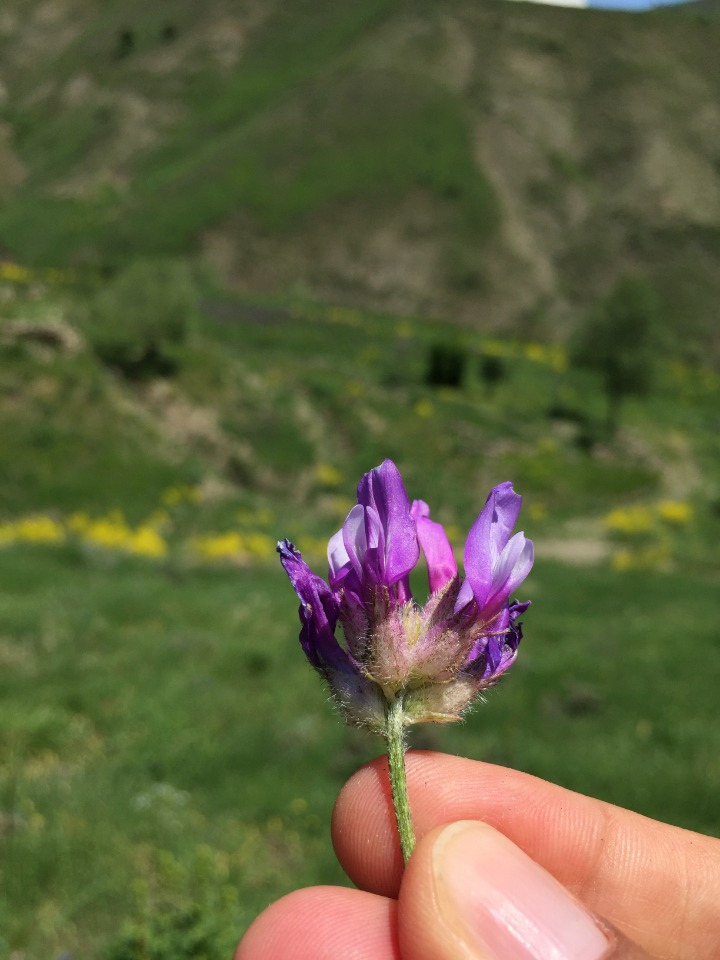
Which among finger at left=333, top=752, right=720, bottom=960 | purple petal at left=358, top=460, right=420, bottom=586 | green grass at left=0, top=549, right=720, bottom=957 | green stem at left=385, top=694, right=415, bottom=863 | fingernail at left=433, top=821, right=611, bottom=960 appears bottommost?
green grass at left=0, top=549, right=720, bottom=957

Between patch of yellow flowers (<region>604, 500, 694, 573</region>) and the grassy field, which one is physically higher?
the grassy field

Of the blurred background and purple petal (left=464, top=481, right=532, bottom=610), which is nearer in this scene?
purple petal (left=464, top=481, right=532, bottom=610)

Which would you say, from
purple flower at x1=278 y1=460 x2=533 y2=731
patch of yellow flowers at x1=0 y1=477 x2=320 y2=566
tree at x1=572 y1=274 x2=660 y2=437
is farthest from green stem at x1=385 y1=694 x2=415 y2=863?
tree at x1=572 y1=274 x2=660 y2=437

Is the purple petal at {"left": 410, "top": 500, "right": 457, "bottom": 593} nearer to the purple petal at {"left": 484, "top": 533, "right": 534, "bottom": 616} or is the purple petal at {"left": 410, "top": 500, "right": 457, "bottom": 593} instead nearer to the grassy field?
the purple petal at {"left": 484, "top": 533, "right": 534, "bottom": 616}

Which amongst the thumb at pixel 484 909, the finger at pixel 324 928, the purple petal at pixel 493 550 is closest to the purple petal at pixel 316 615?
the purple petal at pixel 493 550

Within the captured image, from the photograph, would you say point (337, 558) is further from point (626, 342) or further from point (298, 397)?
point (626, 342)

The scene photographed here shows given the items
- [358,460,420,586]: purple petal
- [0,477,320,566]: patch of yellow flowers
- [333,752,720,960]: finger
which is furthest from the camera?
[0,477,320,566]: patch of yellow flowers

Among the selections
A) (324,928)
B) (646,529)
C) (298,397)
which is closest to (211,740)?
(324,928)
